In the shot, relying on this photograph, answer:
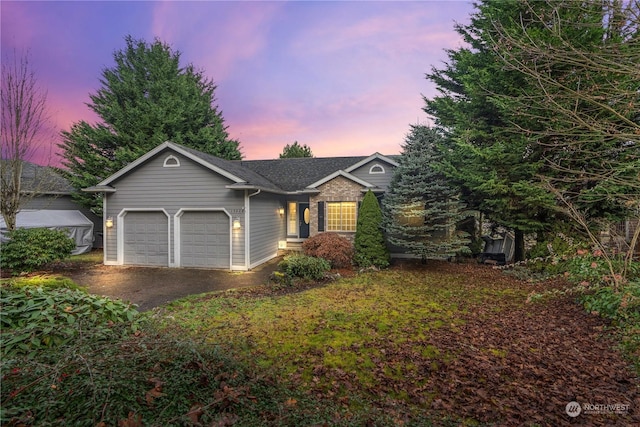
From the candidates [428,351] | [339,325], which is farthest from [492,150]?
[339,325]

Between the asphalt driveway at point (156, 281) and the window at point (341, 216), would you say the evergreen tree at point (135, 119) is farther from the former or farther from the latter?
the window at point (341, 216)

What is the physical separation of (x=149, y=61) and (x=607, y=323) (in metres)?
27.2

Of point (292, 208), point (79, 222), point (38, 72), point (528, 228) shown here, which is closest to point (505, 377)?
point (528, 228)

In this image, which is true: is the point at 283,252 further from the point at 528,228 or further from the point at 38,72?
the point at 38,72

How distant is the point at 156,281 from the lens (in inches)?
381

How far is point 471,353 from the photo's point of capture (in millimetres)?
4500

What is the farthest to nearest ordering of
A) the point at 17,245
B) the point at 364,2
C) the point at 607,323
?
the point at 17,245 → the point at 364,2 → the point at 607,323

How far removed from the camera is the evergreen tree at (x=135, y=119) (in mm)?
18312

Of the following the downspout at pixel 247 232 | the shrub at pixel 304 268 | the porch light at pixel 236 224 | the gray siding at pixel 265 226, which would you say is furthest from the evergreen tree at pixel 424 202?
the porch light at pixel 236 224

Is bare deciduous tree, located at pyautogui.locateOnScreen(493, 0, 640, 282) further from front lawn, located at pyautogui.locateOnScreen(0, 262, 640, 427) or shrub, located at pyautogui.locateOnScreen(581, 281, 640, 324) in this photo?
front lawn, located at pyautogui.locateOnScreen(0, 262, 640, 427)

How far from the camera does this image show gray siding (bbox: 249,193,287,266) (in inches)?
473

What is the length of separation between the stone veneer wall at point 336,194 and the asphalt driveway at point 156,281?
9.77ft

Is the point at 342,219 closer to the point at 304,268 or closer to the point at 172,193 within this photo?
the point at 304,268

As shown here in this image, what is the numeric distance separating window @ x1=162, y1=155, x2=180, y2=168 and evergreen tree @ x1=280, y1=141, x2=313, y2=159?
25201mm
